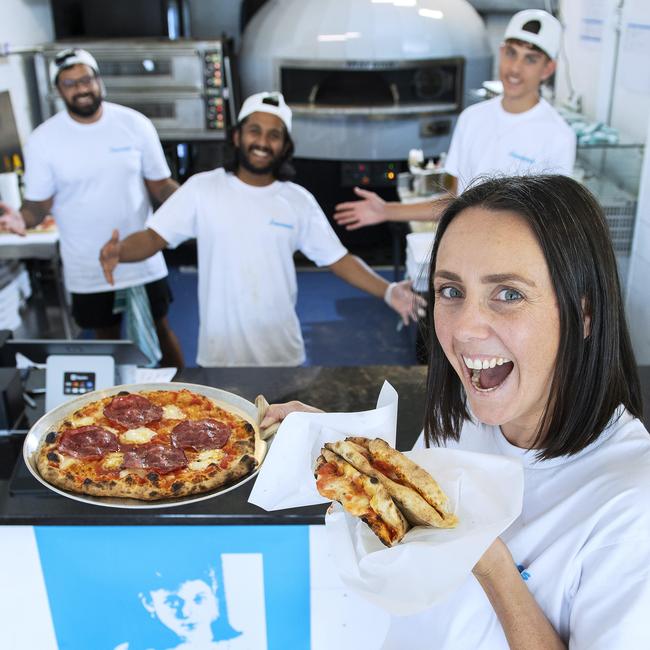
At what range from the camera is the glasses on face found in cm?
345

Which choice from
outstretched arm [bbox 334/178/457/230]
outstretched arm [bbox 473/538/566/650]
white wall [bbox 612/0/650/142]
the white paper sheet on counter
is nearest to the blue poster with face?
the white paper sheet on counter

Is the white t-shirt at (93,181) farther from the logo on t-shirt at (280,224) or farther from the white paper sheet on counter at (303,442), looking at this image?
the white paper sheet on counter at (303,442)

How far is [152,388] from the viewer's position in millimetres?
2027

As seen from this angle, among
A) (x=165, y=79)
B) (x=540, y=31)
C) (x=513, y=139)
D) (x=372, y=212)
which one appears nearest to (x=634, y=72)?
(x=540, y=31)

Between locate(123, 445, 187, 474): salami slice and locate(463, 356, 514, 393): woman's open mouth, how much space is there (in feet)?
2.77

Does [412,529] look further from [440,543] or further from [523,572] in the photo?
[523,572]

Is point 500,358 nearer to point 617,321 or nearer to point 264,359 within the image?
point 617,321

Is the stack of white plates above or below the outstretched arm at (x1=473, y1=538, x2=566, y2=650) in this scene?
below

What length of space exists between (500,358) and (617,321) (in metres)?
0.19

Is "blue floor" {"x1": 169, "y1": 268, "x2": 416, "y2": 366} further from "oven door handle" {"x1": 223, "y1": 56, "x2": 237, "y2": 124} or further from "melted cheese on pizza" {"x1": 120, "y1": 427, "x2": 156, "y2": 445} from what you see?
"melted cheese on pizza" {"x1": 120, "y1": 427, "x2": 156, "y2": 445}

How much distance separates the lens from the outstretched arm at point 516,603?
101 cm

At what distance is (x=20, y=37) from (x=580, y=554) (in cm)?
543

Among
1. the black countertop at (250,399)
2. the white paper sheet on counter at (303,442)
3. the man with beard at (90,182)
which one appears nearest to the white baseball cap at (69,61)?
the man with beard at (90,182)

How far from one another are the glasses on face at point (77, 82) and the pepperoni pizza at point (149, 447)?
2.09 m
